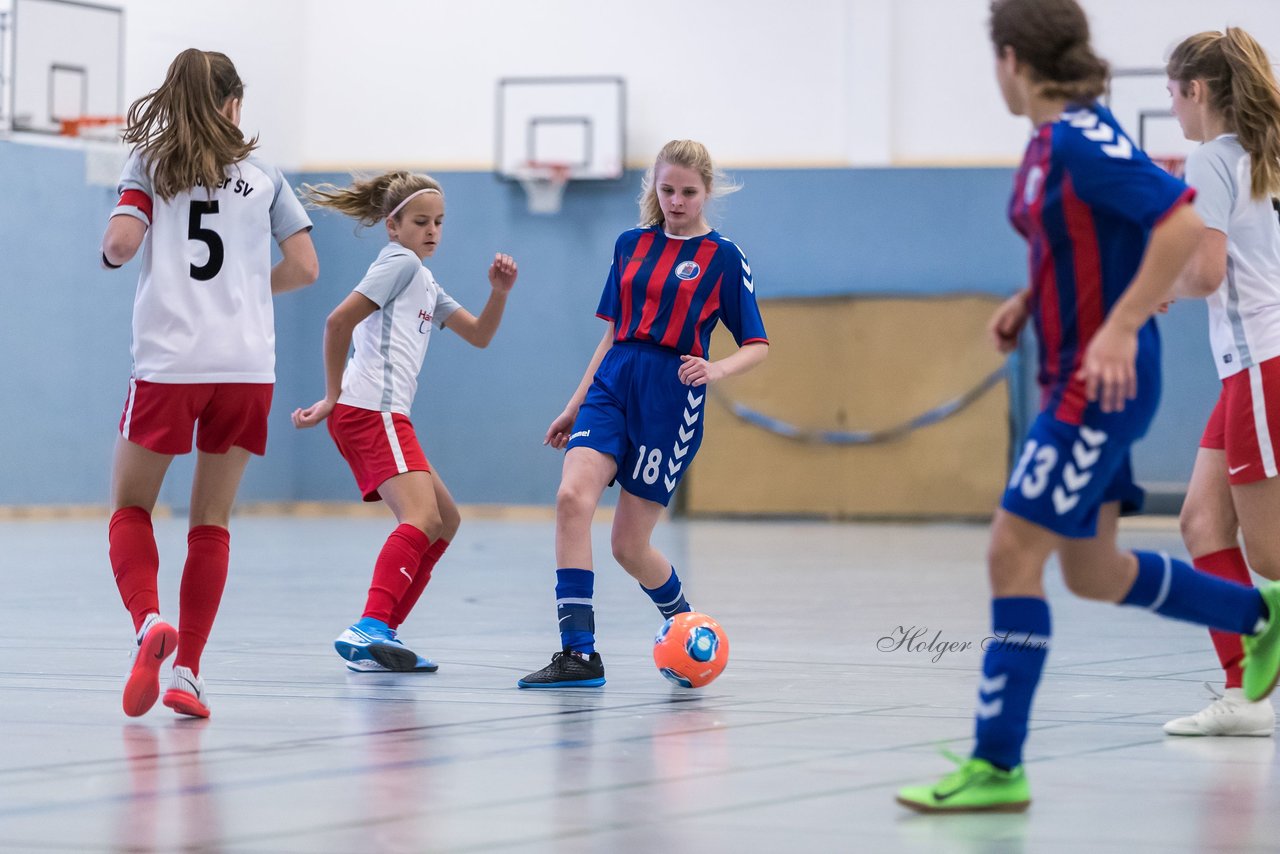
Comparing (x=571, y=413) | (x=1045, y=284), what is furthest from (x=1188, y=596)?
(x=571, y=413)

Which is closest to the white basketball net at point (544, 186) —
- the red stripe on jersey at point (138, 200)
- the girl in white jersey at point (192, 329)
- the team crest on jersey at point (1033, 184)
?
the girl in white jersey at point (192, 329)

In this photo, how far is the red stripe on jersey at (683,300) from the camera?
5422 millimetres

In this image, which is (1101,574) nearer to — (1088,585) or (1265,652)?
(1088,585)

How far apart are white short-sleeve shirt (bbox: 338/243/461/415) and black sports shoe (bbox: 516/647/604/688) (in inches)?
46.4

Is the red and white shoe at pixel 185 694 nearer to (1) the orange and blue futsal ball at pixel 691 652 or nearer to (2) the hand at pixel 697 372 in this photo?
(1) the orange and blue futsal ball at pixel 691 652

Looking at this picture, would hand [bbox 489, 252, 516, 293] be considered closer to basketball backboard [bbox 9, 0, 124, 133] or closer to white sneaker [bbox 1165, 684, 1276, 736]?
white sneaker [bbox 1165, 684, 1276, 736]

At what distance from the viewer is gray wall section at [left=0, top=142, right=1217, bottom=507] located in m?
16.7

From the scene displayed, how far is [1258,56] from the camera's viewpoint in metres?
4.46

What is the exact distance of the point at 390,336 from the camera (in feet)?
19.7

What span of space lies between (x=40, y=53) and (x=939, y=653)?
12.2 m

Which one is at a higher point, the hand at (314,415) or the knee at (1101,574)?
the hand at (314,415)

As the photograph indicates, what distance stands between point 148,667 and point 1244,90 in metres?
3.03

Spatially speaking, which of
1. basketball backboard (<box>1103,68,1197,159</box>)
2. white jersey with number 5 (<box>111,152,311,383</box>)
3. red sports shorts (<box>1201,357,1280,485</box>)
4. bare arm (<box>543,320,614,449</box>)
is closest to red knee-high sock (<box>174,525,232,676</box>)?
white jersey with number 5 (<box>111,152,311,383</box>)

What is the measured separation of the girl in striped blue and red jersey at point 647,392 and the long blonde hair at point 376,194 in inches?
36.4
